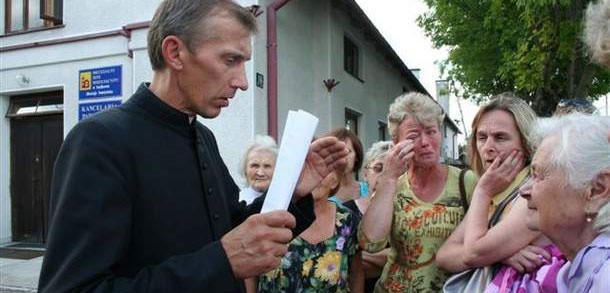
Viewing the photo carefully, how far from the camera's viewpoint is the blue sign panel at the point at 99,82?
27.1ft

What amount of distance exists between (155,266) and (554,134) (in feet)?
4.43

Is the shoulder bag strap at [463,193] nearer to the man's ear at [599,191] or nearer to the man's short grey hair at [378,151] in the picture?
the man's ear at [599,191]

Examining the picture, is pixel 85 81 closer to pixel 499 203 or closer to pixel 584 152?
pixel 499 203

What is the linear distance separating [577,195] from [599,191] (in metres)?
0.06

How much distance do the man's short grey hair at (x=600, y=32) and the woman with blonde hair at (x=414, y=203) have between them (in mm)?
846

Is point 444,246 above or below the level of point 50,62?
below

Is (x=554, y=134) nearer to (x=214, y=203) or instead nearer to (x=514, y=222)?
(x=514, y=222)

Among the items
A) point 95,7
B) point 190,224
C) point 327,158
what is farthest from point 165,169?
point 95,7

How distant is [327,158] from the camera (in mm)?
1906

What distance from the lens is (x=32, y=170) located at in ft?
30.7

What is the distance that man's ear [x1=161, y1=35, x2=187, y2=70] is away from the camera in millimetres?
1541

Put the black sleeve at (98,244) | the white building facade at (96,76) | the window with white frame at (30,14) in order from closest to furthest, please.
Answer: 1. the black sleeve at (98,244)
2. the white building facade at (96,76)
3. the window with white frame at (30,14)

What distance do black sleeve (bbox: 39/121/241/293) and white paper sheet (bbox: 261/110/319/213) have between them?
0.22 m

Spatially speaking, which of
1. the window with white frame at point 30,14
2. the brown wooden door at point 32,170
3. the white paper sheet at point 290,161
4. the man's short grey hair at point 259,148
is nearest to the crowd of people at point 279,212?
the white paper sheet at point 290,161
